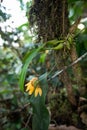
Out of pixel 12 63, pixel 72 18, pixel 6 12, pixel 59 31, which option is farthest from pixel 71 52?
pixel 12 63

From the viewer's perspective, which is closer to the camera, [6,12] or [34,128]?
[34,128]

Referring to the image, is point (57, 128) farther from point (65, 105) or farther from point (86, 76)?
point (86, 76)

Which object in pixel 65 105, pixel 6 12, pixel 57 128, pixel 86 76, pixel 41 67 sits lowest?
pixel 57 128

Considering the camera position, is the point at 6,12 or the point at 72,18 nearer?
the point at 72,18

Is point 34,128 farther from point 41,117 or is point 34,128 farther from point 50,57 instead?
point 50,57

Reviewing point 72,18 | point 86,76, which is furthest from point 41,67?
point 72,18

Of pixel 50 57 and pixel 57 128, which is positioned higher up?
pixel 50 57

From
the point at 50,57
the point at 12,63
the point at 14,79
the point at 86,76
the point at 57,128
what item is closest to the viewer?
the point at 57,128

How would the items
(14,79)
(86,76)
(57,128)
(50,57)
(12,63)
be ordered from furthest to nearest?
(12,63) < (14,79) < (50,57) < (86,76) < (57,128)

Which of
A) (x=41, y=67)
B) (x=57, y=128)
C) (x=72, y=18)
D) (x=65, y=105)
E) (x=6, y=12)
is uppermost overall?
(x=6, y=12)
